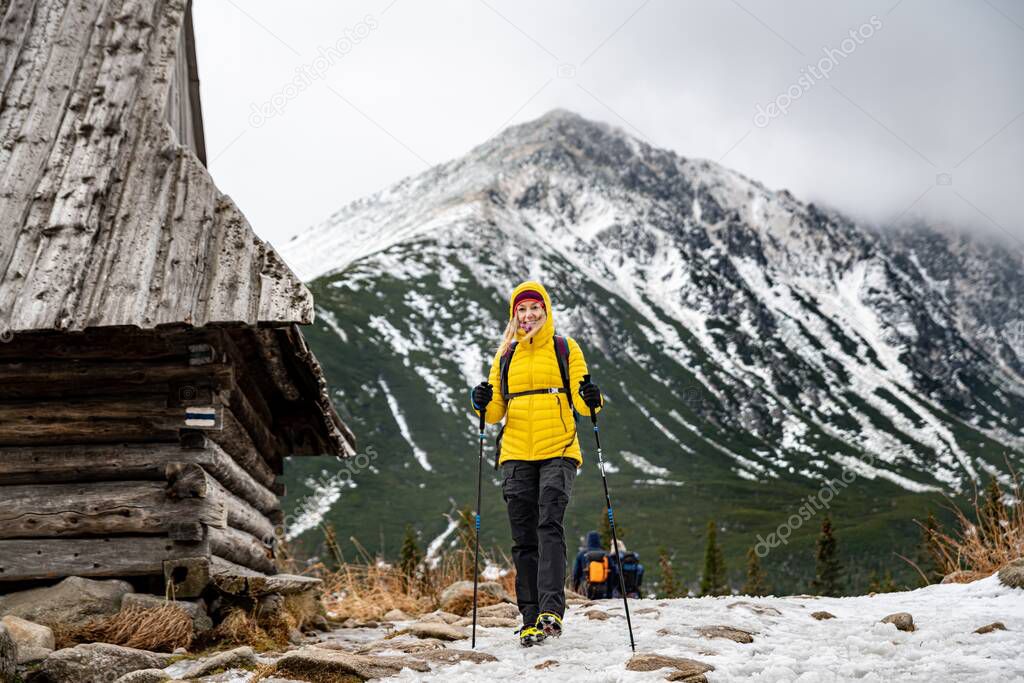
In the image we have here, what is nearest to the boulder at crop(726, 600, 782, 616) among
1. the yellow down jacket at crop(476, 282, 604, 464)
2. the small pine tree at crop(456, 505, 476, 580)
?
the yellow down jacket at crop(476, 282, 604, 464)

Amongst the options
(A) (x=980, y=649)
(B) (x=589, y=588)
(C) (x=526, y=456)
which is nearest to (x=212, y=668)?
(C) (x=526, y=456)

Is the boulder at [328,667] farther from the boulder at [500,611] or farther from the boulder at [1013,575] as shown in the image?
the boulder at [1013,575]

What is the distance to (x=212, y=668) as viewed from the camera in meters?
5.52

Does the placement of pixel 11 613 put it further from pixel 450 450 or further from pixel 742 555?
pixel 450 450

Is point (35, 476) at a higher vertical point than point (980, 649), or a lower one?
higher

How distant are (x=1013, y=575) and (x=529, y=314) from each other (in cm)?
462

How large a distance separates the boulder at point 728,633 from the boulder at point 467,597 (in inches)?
127

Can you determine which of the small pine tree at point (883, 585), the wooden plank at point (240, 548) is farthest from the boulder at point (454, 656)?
the small pine tree at point (883, 585)

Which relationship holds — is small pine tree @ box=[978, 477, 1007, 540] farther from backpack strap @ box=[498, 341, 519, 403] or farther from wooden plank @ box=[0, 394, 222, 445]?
wooden plank @ box=[0, 394, 222, 445]

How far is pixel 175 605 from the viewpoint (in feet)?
22.9

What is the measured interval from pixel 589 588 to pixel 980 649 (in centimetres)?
842

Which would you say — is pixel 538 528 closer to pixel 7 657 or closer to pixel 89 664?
pixel 89 664

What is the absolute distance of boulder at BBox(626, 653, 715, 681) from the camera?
186 inches

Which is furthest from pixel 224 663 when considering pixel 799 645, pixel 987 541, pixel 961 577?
pixel 987 541
